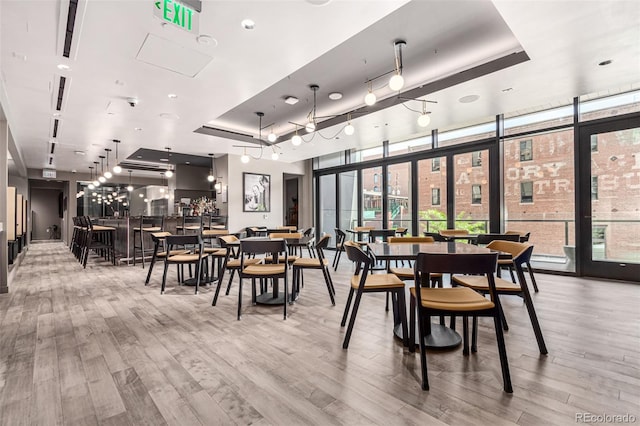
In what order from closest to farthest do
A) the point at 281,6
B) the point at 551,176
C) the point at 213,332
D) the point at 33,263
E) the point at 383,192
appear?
the point at 281,6
the point at 213,332
the point at 551,176
the point at 33,263
the point at 383,192

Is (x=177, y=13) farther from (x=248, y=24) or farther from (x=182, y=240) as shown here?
Answer: (x=182, y=240)

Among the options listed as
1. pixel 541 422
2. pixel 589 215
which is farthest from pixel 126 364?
pixel 589 215

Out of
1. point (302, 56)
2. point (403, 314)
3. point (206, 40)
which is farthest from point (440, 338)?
point (206, 40)

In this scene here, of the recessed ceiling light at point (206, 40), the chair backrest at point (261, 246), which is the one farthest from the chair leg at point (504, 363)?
the recessed ceiling light at point (206, 40)

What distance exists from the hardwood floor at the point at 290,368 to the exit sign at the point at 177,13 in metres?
2.80

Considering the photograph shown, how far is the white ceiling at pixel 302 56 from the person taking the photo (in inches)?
110

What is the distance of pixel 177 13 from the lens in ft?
8.84

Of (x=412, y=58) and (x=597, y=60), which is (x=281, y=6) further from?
(x=597, y=60)

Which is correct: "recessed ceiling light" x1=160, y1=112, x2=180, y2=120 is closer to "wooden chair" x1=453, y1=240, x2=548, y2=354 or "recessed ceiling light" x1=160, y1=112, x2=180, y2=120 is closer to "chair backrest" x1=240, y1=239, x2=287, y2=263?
"chair backrest" x1=240, y1=239, x2=287, y2=263

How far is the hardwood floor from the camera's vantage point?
1.72 m

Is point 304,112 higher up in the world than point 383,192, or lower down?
higher up

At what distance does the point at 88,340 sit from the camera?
2758 millimetres

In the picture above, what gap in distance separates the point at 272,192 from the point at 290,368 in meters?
8.01

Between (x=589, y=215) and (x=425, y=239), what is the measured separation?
3.54 metres
